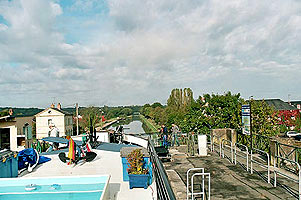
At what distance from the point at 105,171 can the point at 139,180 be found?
2.02m

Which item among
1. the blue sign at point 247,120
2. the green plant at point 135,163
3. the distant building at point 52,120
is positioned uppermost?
the blue sign at point 247,120

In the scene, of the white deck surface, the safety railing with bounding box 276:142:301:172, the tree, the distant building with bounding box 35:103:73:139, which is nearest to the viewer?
the white deck surface

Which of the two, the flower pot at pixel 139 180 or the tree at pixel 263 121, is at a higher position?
the tree at pixel 263 121

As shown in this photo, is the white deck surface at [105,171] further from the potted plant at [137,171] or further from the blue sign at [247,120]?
the blue sign at [247,120]

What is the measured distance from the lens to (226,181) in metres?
7.07

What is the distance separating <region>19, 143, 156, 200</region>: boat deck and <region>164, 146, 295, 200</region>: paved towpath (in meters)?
1.41

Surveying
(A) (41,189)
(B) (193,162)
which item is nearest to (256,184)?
(B) (193,162)

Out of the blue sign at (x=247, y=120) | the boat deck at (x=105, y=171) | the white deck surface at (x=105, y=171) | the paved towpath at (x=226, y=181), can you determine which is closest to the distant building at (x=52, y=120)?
the boat deck at (x=105, y=171)

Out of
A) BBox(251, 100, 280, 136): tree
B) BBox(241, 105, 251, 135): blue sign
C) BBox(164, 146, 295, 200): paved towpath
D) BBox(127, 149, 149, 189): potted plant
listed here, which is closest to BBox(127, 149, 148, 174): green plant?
BBox(127, 149, 149, 189): potted plant

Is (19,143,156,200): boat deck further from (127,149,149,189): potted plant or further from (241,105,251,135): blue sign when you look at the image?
(241,105,251,135): blue sign

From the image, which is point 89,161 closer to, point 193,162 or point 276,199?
point 193,162

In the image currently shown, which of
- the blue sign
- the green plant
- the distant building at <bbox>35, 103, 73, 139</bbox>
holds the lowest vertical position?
the distant building at <bbox>35, 103, 73, 139</bbox>

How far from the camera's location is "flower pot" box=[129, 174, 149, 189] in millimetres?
4938

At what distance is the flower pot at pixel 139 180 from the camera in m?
4.94
